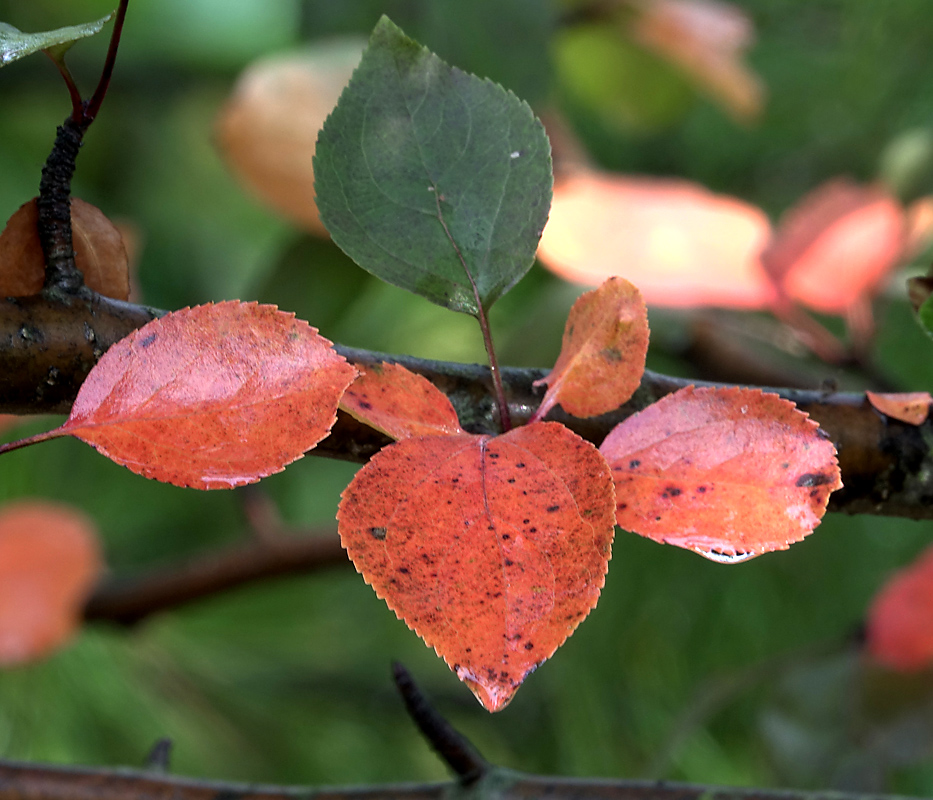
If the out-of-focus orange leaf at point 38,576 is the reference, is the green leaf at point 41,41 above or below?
above

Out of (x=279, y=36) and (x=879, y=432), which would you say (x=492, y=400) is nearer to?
(x=879, y=432)

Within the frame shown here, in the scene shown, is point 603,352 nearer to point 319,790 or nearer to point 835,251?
point 319,790

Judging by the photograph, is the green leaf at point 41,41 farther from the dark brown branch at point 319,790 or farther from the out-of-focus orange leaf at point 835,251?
the out-of-focus orange leaf at point 835,251

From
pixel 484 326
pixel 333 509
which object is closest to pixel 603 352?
pixel 484 326

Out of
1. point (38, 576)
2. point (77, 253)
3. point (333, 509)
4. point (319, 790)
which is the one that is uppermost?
point (77, 253)

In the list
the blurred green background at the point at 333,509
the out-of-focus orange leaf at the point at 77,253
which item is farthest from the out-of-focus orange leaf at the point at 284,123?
the out-of-focus orange leaf at the point at 77,253

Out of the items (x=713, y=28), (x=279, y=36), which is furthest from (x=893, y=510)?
(x=279, y=36)
